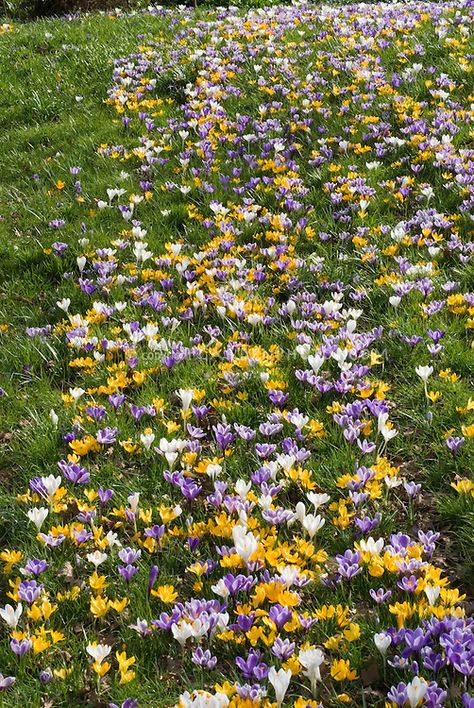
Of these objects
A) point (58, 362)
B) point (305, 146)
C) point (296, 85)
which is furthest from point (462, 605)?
point (296, 85)

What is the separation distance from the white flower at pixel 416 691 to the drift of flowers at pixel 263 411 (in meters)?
0.01

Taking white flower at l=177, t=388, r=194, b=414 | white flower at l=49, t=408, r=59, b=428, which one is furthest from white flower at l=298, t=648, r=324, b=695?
white flower at l=49, t=408, r=59, b=428

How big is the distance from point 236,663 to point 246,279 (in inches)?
141

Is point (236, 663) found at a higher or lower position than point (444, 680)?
lower

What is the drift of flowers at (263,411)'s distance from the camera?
278 centimetres

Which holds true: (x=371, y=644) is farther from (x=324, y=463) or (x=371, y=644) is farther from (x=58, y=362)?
(x=58, y=362)

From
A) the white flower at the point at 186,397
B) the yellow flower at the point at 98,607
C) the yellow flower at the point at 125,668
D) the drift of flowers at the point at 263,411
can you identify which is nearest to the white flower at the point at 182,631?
the drift of flowers at the point at 263,411

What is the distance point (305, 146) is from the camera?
7844 millimetres

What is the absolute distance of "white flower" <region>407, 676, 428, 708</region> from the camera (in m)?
2.31

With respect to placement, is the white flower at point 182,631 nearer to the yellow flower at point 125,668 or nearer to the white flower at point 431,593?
the yellow flower at point 125,668

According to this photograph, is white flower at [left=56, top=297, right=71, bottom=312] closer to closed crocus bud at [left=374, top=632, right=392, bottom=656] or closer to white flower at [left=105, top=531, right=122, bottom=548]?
white flower at [left=105, top=531, right=122, bottom=548]

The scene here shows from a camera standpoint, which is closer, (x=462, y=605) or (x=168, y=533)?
(x=462, y=605)

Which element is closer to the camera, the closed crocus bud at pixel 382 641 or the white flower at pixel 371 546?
the closed crocus bud at pixel 382 641

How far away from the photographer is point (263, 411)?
429 centimetres
